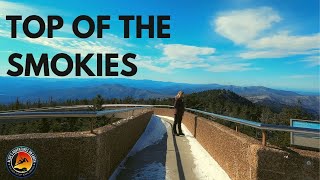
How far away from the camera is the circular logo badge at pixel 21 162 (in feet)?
21.9

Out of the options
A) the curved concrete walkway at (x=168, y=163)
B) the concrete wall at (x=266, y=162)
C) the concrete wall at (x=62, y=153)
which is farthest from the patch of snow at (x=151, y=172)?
the concrete wall at (x=62, y=153)

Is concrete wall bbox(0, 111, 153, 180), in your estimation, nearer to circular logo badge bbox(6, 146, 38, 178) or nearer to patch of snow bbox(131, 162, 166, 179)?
circular logo badge bbox(6, 146, 38, 178)

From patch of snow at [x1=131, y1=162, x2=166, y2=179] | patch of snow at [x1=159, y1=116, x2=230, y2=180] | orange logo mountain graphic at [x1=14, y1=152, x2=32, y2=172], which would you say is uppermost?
orange logo mountain graphic at [x1=14, y1=152, x2=32, y2=172]

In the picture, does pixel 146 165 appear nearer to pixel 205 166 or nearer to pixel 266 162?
pixel 205 166

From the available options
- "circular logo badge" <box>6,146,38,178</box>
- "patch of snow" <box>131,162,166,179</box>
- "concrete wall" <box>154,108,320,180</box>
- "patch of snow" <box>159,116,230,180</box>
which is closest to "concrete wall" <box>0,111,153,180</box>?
"circular logo badge" <box>6,146,38,178</box>

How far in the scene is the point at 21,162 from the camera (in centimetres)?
672

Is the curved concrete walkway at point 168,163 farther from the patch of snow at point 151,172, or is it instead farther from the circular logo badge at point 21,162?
the circular logo badge at point 21,162

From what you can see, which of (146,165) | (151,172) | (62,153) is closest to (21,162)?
(62,153)

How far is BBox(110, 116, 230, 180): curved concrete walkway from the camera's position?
9.28 m

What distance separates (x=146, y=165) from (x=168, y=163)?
66 centimetres

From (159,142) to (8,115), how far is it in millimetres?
8519

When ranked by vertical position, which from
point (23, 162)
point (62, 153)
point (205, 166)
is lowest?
point (205, 166)

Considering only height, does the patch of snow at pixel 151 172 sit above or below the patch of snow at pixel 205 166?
above

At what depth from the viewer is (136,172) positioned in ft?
31.2
